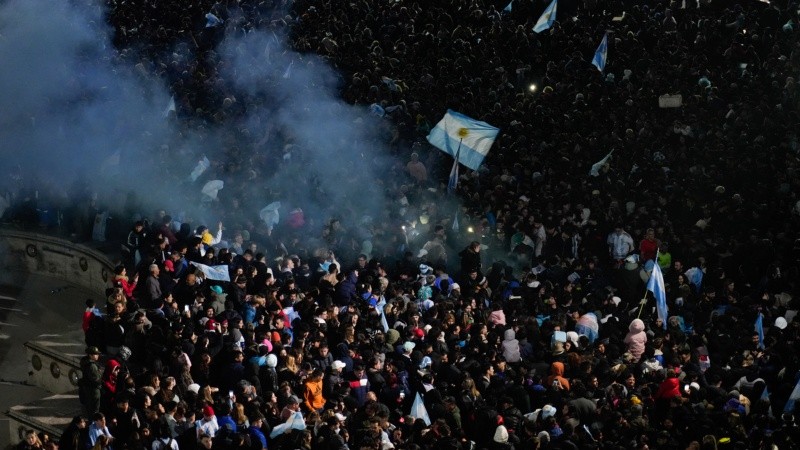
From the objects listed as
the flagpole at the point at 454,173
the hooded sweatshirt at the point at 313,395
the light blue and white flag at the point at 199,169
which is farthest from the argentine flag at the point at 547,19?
the hooded sweatshirt at the point at 313,395

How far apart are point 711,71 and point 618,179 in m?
3.00

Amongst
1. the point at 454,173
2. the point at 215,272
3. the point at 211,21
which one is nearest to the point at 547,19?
the point at 454,173

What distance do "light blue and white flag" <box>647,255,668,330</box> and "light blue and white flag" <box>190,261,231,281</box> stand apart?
5.07m

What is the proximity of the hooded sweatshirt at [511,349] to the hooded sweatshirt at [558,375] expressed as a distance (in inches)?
30.9


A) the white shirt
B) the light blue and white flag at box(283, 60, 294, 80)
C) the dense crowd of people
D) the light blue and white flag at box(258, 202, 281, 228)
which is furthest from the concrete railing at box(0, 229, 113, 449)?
the light blue and white flag at box(283, 60, 294, 80)

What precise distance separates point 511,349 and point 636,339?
1.48 metres

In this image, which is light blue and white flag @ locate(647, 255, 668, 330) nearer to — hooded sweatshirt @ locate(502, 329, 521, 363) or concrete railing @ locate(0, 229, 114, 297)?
hooded sweatshirt @ locate(502, 329, 521, 363)

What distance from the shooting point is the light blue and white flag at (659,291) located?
13.9 metres

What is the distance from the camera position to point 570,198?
1706cm

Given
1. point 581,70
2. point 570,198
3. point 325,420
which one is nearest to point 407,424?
point 325,420

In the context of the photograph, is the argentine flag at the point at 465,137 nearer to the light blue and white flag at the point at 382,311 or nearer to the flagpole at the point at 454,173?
the flagpole at the point at 454,173

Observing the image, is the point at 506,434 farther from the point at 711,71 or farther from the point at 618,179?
the point at 711,71

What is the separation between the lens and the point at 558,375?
12047mm

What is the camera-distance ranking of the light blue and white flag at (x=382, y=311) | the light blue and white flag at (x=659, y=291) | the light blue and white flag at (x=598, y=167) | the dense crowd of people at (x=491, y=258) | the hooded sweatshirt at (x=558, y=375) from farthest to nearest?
the light blue and white flag at (x=598, y=167)
the light blue and white flag at (x=659, y=291)
the light blue and white flag at (x=382, y=311)
the hooded sweatshirt at (x=558, y=375)
the dense crowd of people at (x=491, y=258)
